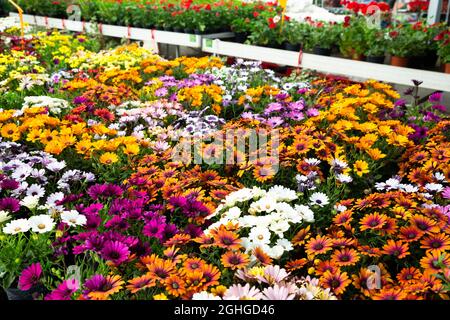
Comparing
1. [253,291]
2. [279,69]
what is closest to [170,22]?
[279,69]

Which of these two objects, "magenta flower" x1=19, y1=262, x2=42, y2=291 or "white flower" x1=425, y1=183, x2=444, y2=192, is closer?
"magenta flower" x1=19, y1=262, x2=42, y2=291

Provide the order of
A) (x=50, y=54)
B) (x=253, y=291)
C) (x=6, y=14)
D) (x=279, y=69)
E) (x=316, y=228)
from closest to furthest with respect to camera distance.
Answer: (x=253, y=291)
(x=316, y=228)
(x=50, y=54)
(x=279, y=69)
(x=6, y=14)

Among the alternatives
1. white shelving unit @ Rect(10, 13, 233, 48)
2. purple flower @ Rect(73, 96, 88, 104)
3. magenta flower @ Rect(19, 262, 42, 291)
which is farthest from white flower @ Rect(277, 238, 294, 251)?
white shelving unit @ Rect(10, 13, 233, 48)

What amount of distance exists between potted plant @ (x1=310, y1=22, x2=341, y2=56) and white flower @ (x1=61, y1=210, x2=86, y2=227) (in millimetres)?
4302

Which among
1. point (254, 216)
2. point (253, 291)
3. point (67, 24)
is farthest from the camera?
point (67, 24)

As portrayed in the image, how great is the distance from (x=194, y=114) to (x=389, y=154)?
3.52 feet

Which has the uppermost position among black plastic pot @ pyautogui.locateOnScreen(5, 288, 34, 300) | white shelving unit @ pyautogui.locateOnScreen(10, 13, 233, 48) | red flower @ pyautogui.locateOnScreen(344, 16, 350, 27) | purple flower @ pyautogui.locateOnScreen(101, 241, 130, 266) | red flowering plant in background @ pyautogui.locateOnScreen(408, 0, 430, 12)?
red flowering plant in background @ pyautogui.locateOnScreen(408, 0, 430, 12)

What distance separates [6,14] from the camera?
8906 millimetres

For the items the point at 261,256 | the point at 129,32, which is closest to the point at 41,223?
the point at 261,256

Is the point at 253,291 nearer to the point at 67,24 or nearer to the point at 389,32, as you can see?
the point at 389,32

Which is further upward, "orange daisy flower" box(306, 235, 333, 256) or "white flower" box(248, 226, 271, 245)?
"white flower" box(248, 226, 271, 245)

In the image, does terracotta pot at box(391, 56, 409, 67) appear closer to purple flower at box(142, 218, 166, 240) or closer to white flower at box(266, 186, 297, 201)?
white flower at box(266, 186, 297, 201)

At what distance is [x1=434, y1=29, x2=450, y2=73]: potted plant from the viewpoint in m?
4.20

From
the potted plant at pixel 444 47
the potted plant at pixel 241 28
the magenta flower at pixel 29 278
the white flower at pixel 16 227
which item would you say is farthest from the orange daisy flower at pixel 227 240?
the potted plant at pixel 241 28
